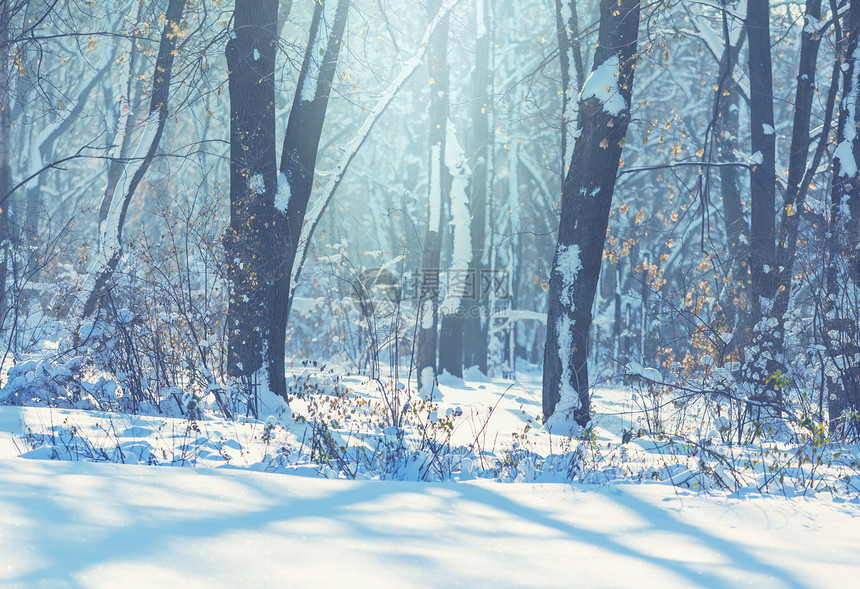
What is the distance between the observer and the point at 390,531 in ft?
9.66

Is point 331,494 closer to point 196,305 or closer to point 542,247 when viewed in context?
point 196,305

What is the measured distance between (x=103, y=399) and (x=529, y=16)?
20621mm

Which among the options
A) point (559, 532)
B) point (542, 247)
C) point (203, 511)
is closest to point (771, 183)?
point (559, 532)

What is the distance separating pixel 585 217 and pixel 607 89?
1.27 meters

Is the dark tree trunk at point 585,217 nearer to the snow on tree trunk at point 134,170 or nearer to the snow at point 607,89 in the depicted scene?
the snow at point 607,89

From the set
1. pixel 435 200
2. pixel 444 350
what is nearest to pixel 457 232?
pixel 435 200

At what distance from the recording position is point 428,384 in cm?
1197

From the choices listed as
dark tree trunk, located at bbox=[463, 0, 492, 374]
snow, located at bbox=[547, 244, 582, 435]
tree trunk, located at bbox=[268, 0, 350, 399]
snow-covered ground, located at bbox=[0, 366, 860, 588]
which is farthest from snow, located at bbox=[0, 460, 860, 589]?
dark tree trunk, located at bbox=[463, 0, 492, 374]

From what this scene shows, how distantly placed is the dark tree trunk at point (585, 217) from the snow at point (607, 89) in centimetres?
1

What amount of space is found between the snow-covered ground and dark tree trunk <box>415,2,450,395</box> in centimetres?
743

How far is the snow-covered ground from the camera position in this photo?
245 centimetres

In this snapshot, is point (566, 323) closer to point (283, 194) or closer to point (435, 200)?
point (283, 194)

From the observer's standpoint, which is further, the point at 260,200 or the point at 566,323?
the point at 260,200

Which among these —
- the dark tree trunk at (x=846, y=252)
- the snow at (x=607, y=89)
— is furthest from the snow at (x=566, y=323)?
the dark tree trunk at (x=846, y=252)
